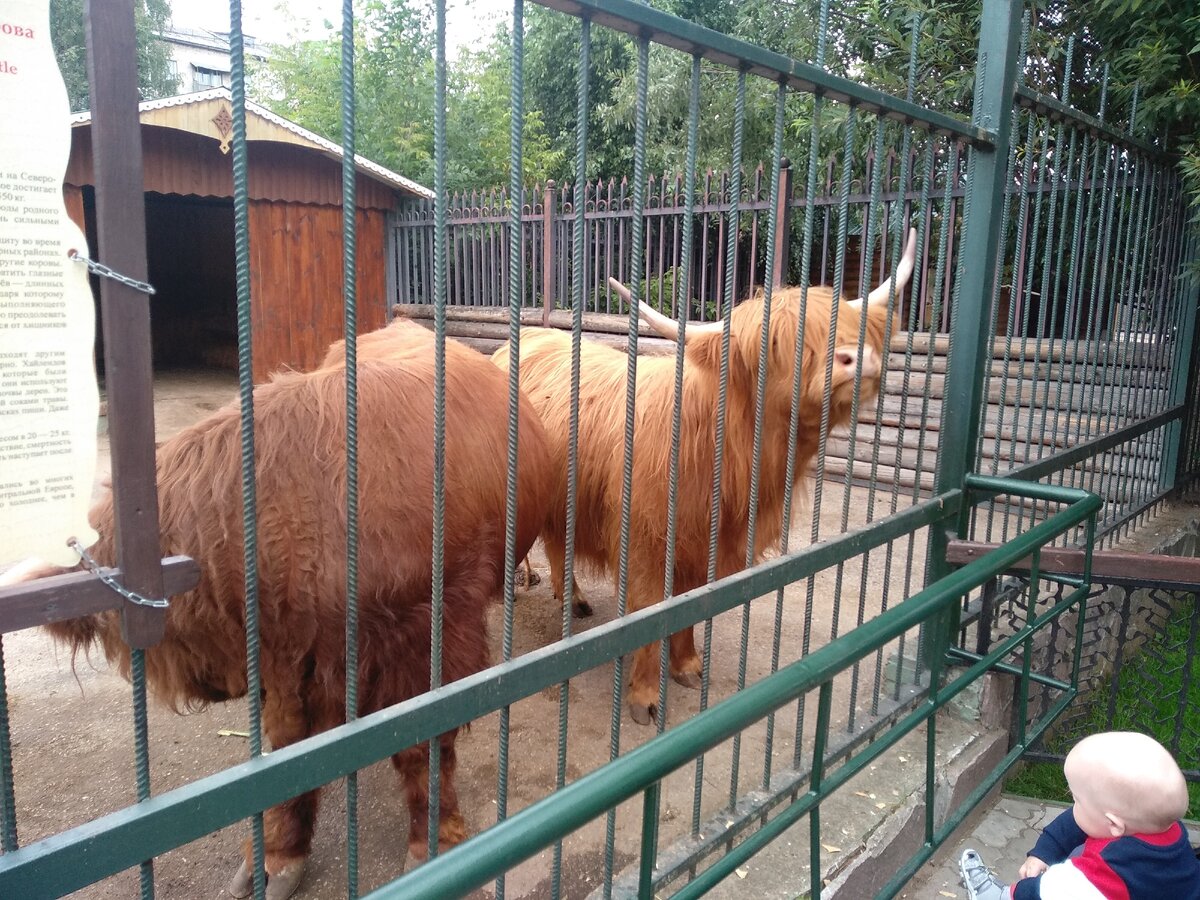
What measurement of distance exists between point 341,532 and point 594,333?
19.3 feet

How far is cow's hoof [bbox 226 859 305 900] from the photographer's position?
2.38 m

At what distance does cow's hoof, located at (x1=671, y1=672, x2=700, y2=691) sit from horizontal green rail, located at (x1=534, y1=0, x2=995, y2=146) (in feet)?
8.15

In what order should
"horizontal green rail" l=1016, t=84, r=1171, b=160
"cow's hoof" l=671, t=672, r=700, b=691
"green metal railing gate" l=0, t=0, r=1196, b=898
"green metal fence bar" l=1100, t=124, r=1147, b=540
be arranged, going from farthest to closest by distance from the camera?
"green metal fence bar" l=1100, t=124, r=1147, b=540, "cow's hoof" l=671, t=672, r=700, b=691, "horizontal green rail" l=1016, t=84, r=1171, b=160, "green metal railing gate" l=0, t=0, r=1196, b=898

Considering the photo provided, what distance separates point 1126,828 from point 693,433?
1.83 m

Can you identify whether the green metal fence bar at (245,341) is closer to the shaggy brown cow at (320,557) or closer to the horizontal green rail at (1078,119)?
the shaggy brown cow at (320,557)

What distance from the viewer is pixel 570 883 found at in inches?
97.0

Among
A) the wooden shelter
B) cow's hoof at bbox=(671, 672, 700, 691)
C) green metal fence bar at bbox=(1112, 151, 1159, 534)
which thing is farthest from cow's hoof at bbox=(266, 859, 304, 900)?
the wooden shelter

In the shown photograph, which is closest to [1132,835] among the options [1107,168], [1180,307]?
[1107,168]

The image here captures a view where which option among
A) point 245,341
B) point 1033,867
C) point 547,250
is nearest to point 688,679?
point 1033,867

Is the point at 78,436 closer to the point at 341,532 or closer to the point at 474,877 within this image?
the point at 474,877

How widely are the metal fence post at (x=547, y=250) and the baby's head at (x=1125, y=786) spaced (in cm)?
665

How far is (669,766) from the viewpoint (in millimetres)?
1086

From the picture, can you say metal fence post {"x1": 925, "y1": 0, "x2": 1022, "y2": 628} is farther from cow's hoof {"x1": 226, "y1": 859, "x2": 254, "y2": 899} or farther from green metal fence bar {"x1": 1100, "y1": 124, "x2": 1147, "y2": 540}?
cow's hoof {"x1": 226, "y1": 859, "x2": 254, "y2": 899}

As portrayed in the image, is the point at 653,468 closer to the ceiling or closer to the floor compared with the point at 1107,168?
closer to the floor
